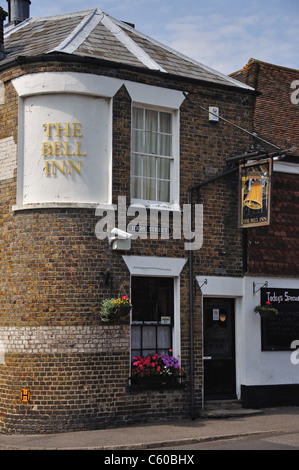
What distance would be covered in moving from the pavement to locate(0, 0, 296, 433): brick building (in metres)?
0.43

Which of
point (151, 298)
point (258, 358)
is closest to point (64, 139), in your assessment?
point (151, 298)

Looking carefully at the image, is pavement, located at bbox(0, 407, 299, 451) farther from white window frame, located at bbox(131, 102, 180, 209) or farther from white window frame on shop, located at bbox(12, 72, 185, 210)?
white window frame, located at bbox(131, 102, 180, 209)

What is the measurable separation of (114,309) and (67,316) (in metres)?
0.88

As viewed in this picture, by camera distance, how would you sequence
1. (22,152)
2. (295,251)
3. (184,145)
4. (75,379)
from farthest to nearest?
(295,251)
(184,145)
(22,152)
(75,379)

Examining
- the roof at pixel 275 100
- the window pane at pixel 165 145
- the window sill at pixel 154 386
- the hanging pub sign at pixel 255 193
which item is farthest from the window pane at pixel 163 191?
the window sill at pixel 154 386

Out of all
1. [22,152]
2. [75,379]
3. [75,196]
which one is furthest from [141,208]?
[75,379]

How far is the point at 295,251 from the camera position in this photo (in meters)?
16.2

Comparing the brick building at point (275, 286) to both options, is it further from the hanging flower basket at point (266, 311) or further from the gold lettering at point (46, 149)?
the gold lettering at point (46, 149)

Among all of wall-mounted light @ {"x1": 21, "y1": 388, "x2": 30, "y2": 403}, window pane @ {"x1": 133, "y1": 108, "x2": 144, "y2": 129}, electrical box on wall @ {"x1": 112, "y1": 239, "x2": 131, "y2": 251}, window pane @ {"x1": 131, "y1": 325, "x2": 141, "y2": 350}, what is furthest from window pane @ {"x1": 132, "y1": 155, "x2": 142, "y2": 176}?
wall-mounted light @ {"x1": 21, "y1": 388, "x2": 30, "y2": 403}

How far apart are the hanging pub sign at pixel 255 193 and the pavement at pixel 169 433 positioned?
385cm

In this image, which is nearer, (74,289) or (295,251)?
(74,289)

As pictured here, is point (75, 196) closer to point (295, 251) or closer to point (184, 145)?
point (184, 145)

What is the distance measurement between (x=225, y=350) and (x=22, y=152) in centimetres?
601

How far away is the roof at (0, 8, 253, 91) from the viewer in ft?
46.1
